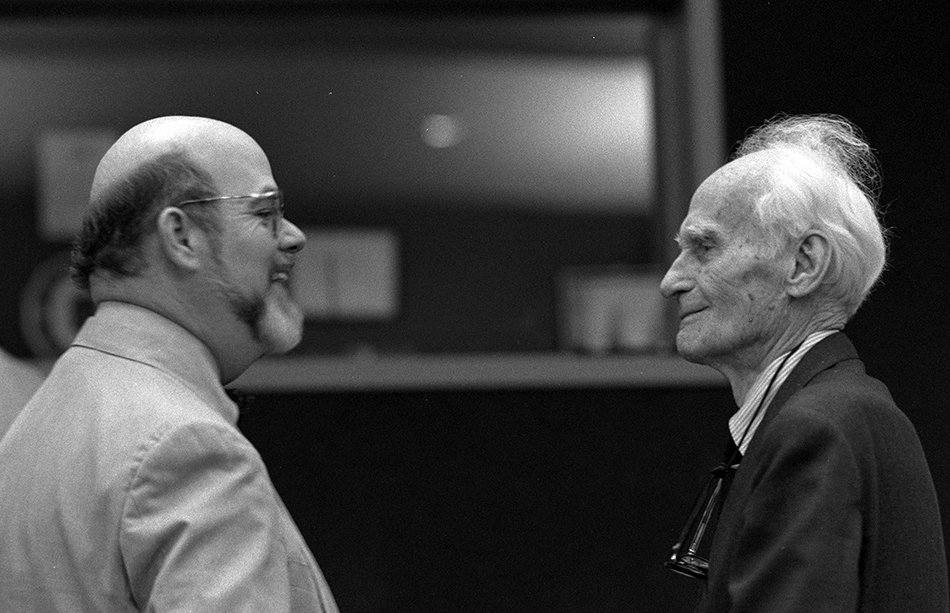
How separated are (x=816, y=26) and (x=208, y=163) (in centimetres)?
262

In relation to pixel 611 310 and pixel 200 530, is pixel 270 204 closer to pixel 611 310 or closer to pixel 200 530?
pixel 200 530

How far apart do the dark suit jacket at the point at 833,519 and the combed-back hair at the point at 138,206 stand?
922 millimetres

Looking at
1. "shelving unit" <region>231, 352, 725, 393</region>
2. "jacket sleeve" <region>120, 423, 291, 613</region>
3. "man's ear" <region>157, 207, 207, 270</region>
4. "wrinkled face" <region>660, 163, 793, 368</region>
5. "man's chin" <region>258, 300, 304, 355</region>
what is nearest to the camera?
"jacket sleeve" <region>120, 423, 291, 613</region>

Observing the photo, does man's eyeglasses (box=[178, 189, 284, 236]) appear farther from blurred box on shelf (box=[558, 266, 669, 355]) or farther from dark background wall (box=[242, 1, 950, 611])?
blurred box on shelf (box=[558, 266, 669, 355])

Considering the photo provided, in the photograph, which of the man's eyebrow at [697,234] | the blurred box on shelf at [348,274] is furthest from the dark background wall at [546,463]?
the man's eyebrow at [697,234]

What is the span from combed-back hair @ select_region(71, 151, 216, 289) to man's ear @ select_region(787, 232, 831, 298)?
95cm

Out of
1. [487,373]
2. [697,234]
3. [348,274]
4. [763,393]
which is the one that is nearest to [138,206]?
[697,234]

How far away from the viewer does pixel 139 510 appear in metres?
2.04

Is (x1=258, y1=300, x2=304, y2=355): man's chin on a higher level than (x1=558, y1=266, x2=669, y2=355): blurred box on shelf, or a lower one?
higher

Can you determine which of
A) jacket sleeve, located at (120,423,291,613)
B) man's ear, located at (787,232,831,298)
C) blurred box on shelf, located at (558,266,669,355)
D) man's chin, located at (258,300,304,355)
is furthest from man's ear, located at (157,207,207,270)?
blurred box on shelf, located at (558,266,669,355)

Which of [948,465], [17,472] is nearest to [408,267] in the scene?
[948,465]

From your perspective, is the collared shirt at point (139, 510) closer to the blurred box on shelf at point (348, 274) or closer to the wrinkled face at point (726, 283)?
the wrinkled face at point (726, 283)

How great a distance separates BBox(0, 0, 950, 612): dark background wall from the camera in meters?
4.33

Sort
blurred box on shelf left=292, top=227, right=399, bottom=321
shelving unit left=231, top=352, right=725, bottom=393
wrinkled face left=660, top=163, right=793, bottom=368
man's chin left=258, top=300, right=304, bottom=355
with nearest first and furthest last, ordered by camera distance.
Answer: man's chin left=258, top=300, right=304, bottom=355 → wrinkled face left=660, top=163, right=793, bottom=368 → shelving unit left=231, top=352, right=725, bottom=393 → blurred box on shelf left=292, top=227, right=399, bottom=321
